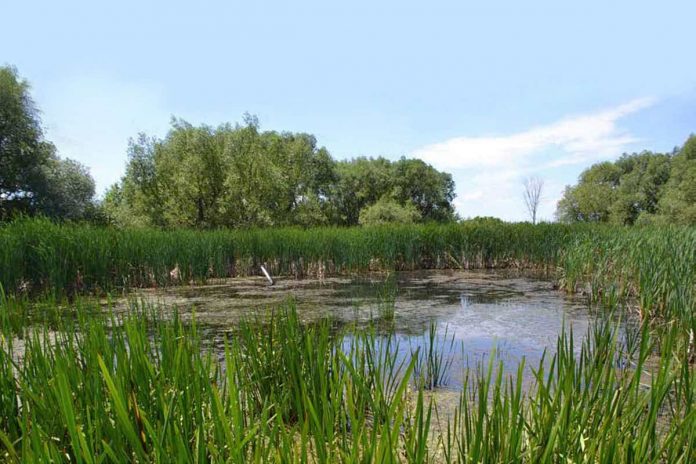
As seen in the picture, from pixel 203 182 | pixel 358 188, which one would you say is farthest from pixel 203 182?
pixel 358 188

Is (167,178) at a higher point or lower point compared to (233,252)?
higher

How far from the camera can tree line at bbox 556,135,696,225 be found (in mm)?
32375

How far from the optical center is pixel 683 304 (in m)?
4.43

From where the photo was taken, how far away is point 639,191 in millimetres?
41719

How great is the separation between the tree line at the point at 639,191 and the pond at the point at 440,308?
25388 millimetres

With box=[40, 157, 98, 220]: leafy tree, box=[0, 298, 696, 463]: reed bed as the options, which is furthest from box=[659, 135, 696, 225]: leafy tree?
box=[40, 157, 98, 220]: leafy tree

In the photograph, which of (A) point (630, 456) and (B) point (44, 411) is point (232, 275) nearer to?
(B) point (44, 411)

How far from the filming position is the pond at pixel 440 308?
5496 millimetres

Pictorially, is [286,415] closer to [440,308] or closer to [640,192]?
[440,308]

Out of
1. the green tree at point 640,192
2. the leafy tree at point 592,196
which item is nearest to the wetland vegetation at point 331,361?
the green tree at point 640,192

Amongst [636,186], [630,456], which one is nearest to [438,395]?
[630,456]

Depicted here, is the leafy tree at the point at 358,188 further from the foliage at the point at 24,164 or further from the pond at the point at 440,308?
the pond at the point at 440,308

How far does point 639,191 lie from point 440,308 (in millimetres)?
41173

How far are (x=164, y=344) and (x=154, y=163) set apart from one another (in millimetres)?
24452
